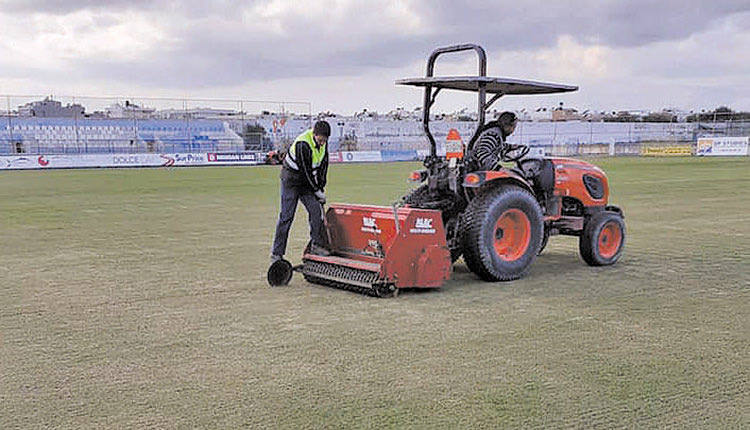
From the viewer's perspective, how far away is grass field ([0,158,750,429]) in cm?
390

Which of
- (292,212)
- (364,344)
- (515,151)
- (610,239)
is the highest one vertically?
(515,151)

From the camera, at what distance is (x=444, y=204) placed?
25.0 feet

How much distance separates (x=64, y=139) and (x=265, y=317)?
45.8 m

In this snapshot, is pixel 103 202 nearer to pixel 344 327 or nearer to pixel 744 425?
pixel 344 327

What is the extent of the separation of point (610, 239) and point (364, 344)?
14.2 ft

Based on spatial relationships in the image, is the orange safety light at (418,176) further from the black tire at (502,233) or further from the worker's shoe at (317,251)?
the worker's shoe at (317,251)

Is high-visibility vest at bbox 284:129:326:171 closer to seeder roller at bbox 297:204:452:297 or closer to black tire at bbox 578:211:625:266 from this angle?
seeder roller at bbox 297:204:452:297

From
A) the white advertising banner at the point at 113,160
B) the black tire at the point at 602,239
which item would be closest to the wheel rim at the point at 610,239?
the black tire at the point at 602,239

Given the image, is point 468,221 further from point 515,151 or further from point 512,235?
point 515,151

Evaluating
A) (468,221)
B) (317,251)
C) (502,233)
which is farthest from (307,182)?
(502,233)

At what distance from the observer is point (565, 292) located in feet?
22.3

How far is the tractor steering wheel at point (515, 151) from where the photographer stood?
7478mm

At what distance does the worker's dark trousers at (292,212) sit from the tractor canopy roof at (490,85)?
1.50m

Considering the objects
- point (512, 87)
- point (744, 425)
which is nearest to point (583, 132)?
point (512, 87)
